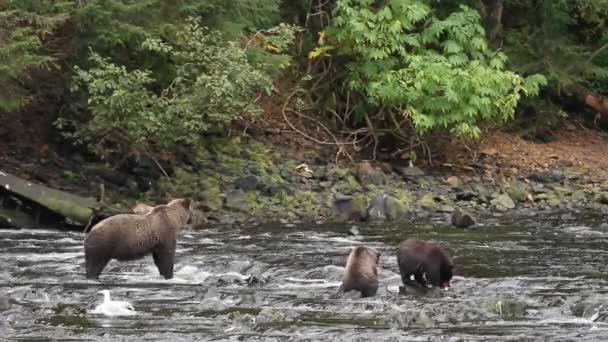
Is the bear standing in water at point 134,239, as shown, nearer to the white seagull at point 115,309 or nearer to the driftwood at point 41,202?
the white seagull at point 115,309

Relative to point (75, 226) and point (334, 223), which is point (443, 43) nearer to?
point (334, 223)

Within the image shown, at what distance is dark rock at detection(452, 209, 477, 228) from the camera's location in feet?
67.5

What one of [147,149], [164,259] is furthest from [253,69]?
[164,259]

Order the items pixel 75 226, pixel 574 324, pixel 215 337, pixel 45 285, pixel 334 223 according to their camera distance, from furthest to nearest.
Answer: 1. pixel 334 223
2. pixel 75 226
3. pixel 45 285
4. pixel 574 324
5. pixel 215 337

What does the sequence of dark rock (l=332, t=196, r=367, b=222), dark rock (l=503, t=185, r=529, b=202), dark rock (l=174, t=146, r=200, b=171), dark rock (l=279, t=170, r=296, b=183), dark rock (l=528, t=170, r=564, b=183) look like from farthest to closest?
dark rock (l=528, t=170, r=564, b=183) → dark rock (l=503, t=185, r=529, b=202) → dark rock (l=279, t=170, r=296, b=183) → dark rock (l=174, t=146, r=200, b=171) → dark rock (l=332, t=196, r=367, b=222)

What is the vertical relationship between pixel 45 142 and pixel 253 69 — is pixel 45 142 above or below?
below

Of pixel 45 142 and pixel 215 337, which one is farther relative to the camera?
pixel 45 142

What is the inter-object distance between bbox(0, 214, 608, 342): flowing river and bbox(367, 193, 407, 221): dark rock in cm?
203

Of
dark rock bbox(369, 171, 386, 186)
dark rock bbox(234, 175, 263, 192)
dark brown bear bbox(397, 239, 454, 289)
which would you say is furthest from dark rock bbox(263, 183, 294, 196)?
dark brown bear bbox(397, 239, 454, 289)

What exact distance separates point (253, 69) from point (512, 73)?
20.4 ft

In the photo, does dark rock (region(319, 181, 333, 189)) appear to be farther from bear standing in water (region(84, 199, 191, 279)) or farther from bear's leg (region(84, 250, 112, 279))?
bear's leg (region(84, 250, 112, 279))

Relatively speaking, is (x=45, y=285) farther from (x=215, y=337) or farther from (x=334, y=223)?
(x=334, y=223)

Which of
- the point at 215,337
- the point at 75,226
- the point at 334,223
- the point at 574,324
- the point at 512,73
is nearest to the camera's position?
the point at 215,337

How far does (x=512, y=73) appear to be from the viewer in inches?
1004
